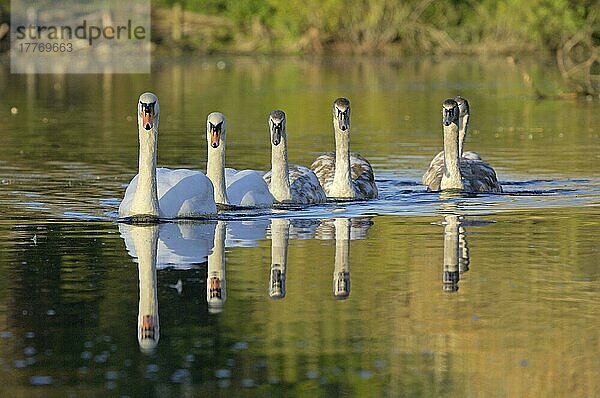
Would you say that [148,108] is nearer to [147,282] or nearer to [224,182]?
[224,182]

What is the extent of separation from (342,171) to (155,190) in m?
4.16

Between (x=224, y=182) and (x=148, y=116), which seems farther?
(x=224, y=182)

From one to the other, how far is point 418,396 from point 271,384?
3.00 feet

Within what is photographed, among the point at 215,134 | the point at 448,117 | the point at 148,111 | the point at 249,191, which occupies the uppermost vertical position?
the point at 448,117

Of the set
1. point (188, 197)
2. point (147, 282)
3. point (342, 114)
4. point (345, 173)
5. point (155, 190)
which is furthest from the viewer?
point (342, 114)

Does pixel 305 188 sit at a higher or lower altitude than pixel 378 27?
lower

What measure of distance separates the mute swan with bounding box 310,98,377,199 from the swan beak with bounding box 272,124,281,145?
3.54 ft

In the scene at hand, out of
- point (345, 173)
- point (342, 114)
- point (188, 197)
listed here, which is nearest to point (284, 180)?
point (345, 173)

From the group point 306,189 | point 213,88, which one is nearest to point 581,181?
point 306,189

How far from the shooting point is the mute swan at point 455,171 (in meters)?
20.5

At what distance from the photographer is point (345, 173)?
20.0 metres

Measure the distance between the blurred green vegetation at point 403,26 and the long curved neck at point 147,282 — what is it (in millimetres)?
58310

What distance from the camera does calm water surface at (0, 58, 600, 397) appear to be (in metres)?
9.66

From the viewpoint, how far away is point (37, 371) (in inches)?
383
